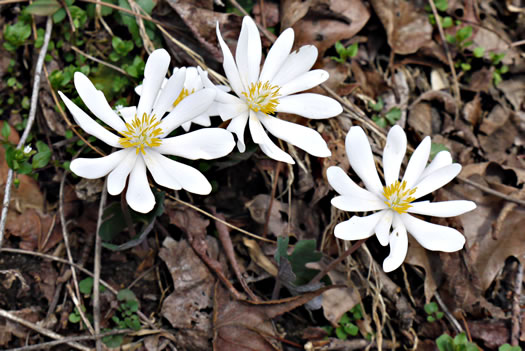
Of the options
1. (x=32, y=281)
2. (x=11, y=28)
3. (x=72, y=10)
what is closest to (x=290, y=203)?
(x=32, y=281)

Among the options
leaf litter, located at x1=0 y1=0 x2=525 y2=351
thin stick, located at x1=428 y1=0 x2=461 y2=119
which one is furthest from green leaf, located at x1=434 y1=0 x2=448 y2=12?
leaf litter, located at x1=0 y1=0 x2=525 y2=351

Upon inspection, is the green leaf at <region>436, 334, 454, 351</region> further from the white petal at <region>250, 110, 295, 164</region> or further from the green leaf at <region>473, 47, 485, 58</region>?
the green leaf at <region>473, 47, 485, 58</region>

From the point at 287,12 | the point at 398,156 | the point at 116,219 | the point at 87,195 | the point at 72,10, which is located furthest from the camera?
the point at 287,12

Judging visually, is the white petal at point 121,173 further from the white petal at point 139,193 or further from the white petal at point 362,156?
the white petal at point 362,156

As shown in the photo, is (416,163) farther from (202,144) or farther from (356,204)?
(202,144)

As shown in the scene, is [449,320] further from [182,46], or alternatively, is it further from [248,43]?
[182,46]

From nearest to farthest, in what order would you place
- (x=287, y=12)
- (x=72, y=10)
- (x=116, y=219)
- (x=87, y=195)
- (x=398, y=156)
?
(x=398, y=156), (x=116, y=219), (x=87, y=195), (x=72, y=10), (x=287, y=12)
